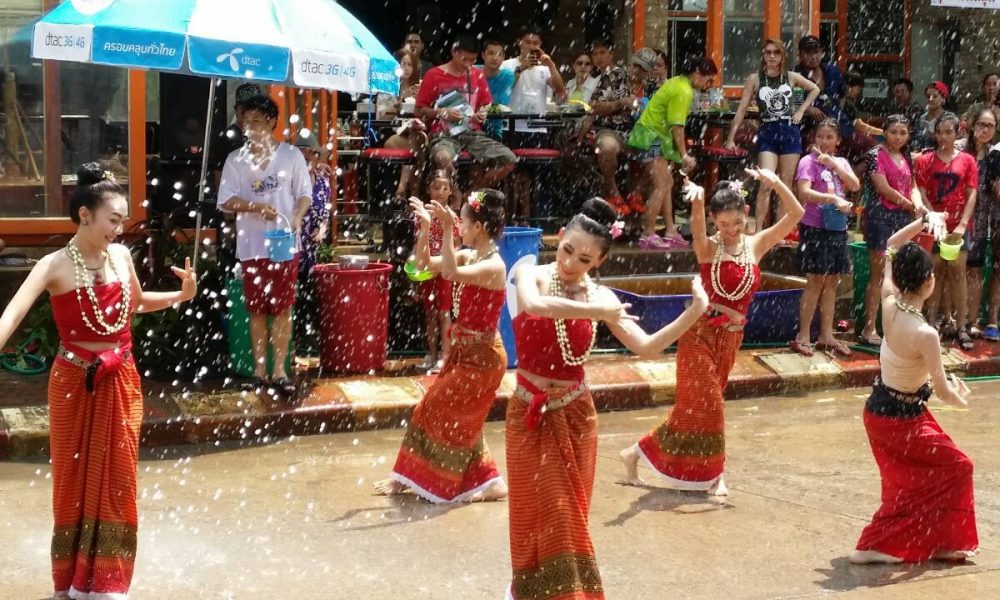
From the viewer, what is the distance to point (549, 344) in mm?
5676

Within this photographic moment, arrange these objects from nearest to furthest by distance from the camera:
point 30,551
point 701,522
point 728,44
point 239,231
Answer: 1. point 30,551
2. point 701,522
3. point 239,231
4. point 728,44

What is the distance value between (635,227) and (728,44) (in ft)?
Result: 9.78

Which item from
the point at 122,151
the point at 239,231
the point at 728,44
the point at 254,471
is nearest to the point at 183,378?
the point at 239,231

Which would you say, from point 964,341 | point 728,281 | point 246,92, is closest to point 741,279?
point 728,281

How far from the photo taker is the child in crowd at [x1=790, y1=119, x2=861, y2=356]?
36.6 ft

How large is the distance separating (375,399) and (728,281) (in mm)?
3061

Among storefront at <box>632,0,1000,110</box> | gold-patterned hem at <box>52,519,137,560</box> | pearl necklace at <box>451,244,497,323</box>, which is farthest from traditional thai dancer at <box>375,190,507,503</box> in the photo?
storefront at <box>632,0,1000,110</box>

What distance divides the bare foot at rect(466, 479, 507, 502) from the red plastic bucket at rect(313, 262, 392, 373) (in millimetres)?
2984

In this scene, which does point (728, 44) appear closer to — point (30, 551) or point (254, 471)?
point (254, 471)

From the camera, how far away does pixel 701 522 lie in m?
7.40

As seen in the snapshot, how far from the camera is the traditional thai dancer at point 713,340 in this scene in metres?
7.74

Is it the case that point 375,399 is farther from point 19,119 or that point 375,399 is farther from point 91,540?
point 19,119

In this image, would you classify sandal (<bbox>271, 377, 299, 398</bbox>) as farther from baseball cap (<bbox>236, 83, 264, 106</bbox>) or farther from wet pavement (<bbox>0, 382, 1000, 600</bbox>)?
baseball cap (<bbox>236, 83, 264, 106</bbox>)

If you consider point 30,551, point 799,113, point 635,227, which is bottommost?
point 30,551
